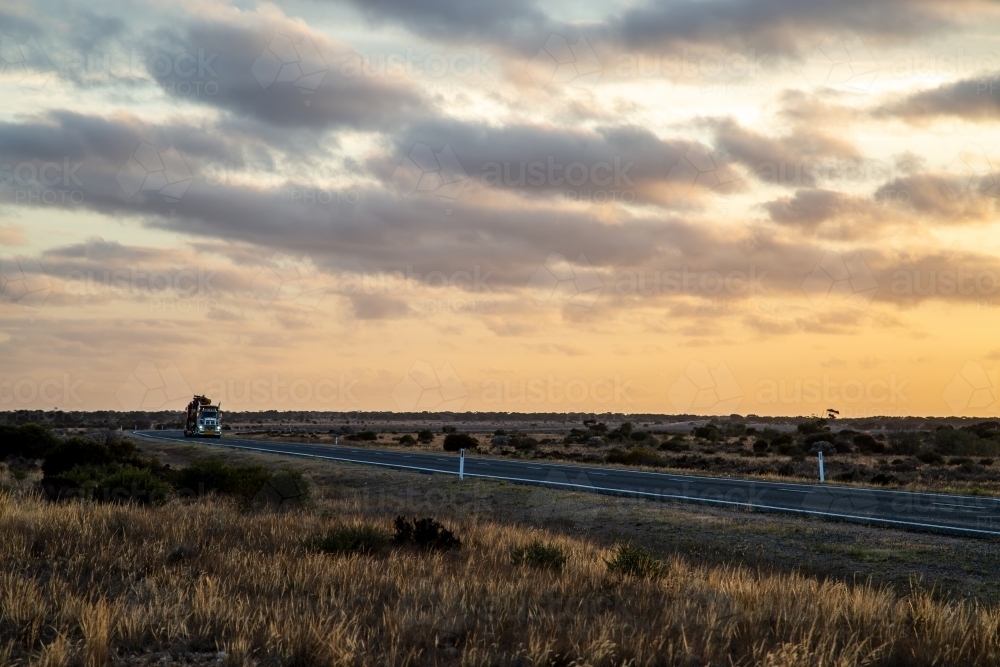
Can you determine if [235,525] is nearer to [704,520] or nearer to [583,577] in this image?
[583,577]

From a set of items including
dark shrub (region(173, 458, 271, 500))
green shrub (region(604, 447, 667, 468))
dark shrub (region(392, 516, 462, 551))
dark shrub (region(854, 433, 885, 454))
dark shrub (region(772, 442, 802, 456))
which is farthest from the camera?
dark shrub (region(854, 433, 885, 454))

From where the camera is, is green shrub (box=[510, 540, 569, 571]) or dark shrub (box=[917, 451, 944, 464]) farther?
A: dark shrub (box=[917, 451, 944, 464])

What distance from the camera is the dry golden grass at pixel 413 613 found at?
6.62 meters

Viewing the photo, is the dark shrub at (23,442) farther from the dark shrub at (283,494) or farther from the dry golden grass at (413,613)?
the dry golden grass at (413,613)

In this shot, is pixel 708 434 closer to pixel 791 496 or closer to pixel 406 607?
pixel 791 496

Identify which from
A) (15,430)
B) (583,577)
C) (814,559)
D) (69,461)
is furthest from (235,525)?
(15,430)

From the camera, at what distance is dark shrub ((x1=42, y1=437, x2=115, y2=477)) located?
24781 millimetres

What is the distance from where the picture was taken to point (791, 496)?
22.3 meters

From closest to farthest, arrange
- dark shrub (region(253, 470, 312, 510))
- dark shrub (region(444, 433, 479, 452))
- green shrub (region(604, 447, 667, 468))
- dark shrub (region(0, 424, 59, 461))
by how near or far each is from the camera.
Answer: dark shrub (region(253, 470, 312, 510)) < dark shrub (region(0, 424, 59, 461)) < green shrub (region(604, 447, 667, 468)) < dark shrub (region(444, 433, 479, 452))

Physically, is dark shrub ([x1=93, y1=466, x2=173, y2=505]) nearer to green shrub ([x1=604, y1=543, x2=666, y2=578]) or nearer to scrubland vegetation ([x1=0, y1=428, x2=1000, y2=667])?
scrubland vegetation ([x1=0, y1=428, x2=1000, y2=667])

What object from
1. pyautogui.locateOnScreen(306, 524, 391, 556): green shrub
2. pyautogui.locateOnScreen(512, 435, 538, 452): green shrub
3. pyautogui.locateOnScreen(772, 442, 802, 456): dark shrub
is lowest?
pyautogui.locateOnScreen(512, 435, 538, 452): green shrub

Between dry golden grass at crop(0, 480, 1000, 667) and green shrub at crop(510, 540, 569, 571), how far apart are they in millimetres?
216

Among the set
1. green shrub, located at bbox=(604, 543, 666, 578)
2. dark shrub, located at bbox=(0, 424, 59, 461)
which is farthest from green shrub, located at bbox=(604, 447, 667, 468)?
green shrub, located at bbox=(604, 543, 666, 578)

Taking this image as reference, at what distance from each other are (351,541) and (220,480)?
9.63 meters
